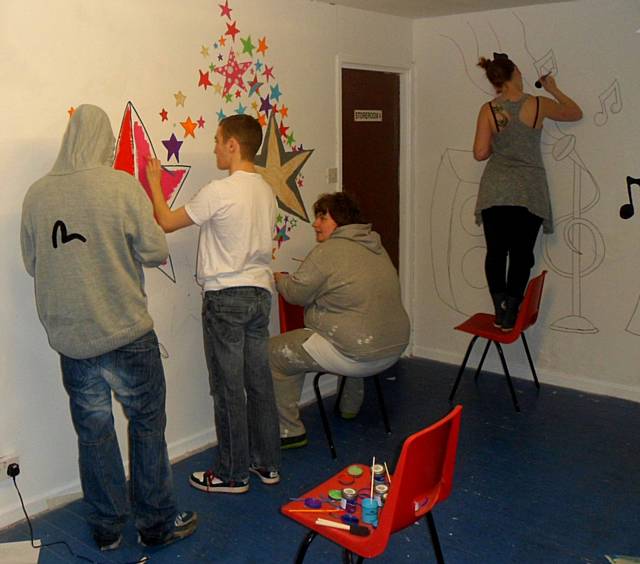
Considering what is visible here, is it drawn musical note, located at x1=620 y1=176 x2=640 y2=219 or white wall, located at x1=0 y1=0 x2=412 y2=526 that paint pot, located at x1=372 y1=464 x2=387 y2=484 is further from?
drawn musical note, located at x1=620 y1=176 x2=640 y2=219

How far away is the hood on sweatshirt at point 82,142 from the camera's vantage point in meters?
2.30

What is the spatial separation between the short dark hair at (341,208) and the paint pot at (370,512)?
1.63 m

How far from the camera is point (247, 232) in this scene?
2.81m

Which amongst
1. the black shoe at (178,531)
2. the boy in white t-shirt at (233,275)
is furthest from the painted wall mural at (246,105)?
the black shoe at (178,531)

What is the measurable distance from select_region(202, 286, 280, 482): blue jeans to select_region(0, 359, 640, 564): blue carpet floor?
0.54 ft

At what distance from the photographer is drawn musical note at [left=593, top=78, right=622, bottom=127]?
3.80 metres

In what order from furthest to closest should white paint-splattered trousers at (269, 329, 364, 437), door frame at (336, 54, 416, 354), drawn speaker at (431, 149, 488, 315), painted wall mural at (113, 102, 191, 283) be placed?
door frame at (336, 54, 416, 354), drawn speaker at (431, 149, 488, 315), white paint-splattered trousers at (269, 329, 364, 437), painted wall mural at (113, 102, 191, 283)

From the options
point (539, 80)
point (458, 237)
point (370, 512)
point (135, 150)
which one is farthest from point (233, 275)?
point (539, 80)

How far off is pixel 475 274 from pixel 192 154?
2022 mm

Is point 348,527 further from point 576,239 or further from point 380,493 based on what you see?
point 576,239

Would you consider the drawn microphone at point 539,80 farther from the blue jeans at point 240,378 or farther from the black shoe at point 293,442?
the black shoe at point 293,442

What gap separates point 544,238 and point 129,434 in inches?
105

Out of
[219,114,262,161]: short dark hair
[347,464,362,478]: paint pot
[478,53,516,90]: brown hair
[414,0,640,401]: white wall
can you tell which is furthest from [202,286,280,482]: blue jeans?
[414,0,640,401]: white wall

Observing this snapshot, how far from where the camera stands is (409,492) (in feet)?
6.00
